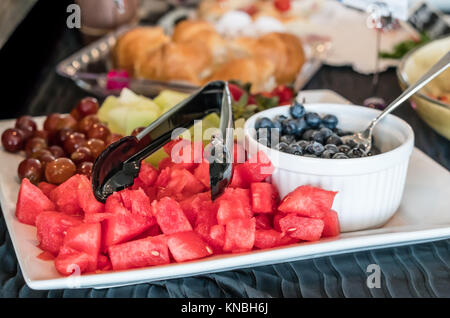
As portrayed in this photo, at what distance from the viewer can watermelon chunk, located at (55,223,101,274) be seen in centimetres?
73

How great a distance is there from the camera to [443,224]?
84 cm

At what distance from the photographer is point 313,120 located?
98cm

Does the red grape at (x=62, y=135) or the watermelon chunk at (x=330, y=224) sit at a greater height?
the watermelon chunk at (x=330, y=224)

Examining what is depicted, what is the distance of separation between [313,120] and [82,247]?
0.46 metres

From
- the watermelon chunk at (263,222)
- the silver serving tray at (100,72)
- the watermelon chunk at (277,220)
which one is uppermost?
the watermelon chunk at (277,220)

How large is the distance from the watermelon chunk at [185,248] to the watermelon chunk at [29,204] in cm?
24

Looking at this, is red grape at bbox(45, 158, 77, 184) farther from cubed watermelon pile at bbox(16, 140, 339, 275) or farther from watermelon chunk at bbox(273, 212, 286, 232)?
watermelon chunk at bbox(273, 212, 286, 232)

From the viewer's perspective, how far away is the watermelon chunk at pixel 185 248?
746mm

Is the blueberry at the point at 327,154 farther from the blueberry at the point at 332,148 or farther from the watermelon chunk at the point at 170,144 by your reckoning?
the watermelon chunk at the point at 170,144

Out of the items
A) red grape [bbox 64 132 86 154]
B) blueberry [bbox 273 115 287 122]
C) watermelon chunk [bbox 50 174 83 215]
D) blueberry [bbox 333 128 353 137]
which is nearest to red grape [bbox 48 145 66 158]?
red grape [bbox 64 132 86 154]

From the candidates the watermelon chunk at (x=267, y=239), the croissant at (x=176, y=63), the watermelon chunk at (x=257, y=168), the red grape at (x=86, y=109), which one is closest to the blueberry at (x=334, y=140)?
the watermelon chunk at (x=257, y=168)

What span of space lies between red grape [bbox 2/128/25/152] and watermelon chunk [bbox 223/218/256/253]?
22.2 inches

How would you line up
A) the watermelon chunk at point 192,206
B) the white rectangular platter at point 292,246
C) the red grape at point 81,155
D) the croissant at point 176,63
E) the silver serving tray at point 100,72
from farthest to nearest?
the croissant at point 176,63 → the silver serving tray at point 100,72 → the red grape at point 81,155 → the watermelon chunk at point 192,206 → the white rectangular platter at point 292,246

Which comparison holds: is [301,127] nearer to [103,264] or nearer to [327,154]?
[327,154]
